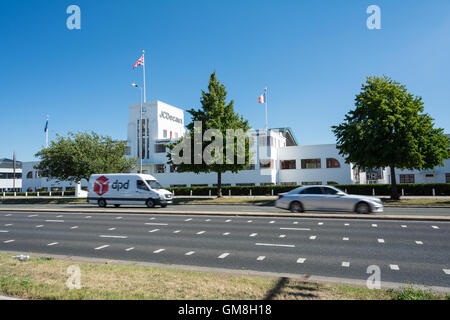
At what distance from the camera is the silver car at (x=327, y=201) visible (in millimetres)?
15820

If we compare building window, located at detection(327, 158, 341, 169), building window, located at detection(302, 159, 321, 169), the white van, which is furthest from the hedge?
the white van

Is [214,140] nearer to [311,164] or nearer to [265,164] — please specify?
[265,164]

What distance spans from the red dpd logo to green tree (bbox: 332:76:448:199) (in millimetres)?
20565

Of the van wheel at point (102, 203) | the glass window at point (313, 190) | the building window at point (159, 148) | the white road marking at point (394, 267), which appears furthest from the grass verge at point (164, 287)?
the building window at point (159, 148)

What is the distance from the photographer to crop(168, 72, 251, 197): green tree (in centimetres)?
2941

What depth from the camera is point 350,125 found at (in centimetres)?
2616

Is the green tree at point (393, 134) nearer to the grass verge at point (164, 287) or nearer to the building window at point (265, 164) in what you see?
the building window at point (265, 164)

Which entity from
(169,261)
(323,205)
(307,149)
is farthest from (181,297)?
(307,149)

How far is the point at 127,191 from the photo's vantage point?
25016 mm

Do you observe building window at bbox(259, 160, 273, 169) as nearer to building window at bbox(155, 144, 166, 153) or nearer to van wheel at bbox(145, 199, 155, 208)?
building window at bbox(155, 144, 166, 153)

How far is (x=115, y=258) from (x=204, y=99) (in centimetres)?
2482

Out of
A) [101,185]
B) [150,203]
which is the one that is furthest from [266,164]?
[101,185]

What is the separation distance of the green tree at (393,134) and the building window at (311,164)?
17.5 metres

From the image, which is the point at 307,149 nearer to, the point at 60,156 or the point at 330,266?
the point at 60,156
